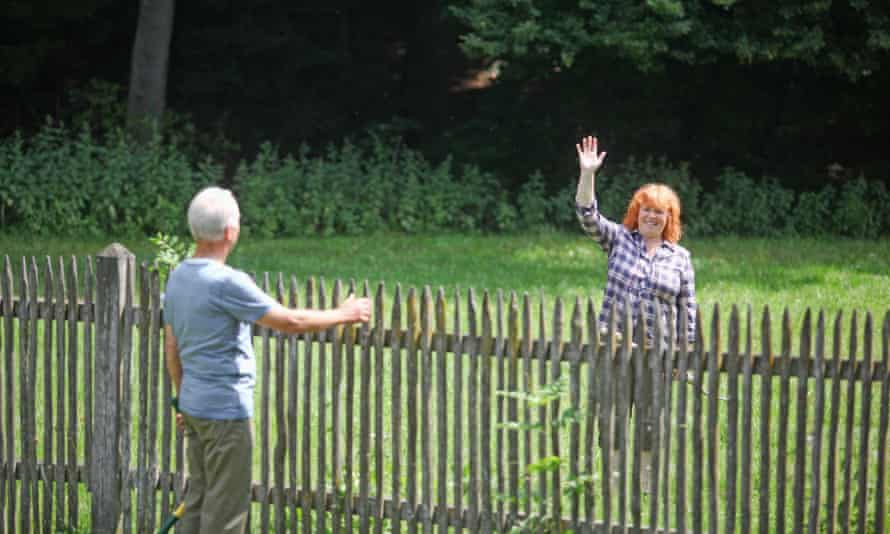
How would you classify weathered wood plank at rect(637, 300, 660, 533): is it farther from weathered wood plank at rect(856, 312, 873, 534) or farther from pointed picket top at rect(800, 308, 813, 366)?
weathered wood plank at rect(856, 312, 873, 534)

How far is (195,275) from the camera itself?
5.01 m

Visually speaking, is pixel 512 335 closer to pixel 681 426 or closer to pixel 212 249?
pixel 681 426

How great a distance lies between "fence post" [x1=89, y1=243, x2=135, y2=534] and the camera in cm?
631

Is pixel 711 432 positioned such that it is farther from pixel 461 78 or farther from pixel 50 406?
pixel 461 78

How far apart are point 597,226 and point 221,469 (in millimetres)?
2644

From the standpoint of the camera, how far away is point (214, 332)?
5074 millimetres

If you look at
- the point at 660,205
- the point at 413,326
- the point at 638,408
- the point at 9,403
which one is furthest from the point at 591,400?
the point at 9,403

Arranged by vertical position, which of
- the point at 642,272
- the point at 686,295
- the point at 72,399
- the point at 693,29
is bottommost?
the point at 72,399

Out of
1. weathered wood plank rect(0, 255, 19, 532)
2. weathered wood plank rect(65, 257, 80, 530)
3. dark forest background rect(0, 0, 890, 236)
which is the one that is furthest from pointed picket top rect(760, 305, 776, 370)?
dark forest background rect(0, 0, 890, 236)

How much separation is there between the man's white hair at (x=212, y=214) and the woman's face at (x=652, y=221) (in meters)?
2.73

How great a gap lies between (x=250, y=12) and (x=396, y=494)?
19777 millimetres

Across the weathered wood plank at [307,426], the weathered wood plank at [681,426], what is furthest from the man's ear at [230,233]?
the weathered wood plank at [681,426]

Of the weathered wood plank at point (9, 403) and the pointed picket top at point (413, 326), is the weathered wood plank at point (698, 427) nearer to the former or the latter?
the pointed picket top at point (413, 326)

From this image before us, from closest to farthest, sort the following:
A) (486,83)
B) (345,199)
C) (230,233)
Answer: (230,233), (345,199), (486,83)
